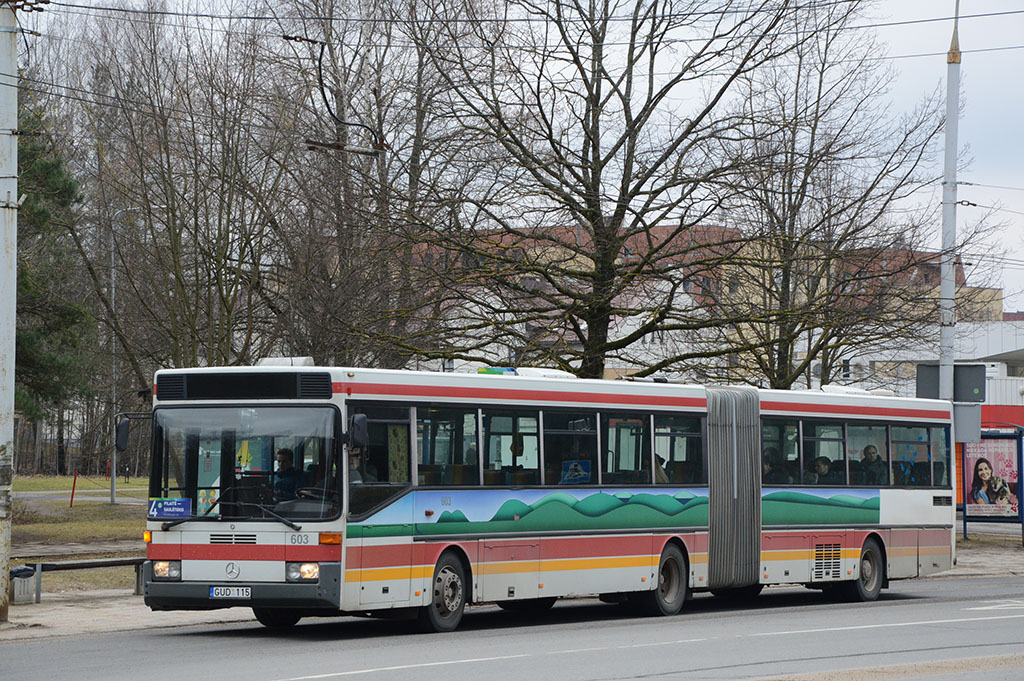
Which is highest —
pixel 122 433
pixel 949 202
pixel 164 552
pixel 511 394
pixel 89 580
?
pixel 949 202

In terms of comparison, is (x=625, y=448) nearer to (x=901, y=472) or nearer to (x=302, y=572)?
(x=302, y=572)

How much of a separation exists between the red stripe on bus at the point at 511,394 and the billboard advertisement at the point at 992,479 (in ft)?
55.0

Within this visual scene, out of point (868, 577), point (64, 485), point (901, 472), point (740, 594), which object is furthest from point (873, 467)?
point (64, 485)

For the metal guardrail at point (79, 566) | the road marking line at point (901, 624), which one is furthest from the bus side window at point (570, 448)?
the metal guardrail at point (79, 566)

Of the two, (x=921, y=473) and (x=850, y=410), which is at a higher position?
(x=850, y=410)

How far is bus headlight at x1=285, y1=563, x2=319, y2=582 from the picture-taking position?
1426 centimetres

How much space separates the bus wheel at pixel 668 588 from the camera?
1877 centimetres

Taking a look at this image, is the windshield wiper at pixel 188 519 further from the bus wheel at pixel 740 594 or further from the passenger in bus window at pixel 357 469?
the bus wheel at pixel 740 594

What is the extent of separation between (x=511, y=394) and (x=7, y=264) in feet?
19.2

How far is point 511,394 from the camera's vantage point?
55.3ft

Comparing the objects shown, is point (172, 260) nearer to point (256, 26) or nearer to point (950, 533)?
point (256, 26)

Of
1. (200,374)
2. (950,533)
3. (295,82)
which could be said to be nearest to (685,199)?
(950,533)

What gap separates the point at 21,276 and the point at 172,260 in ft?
11.6

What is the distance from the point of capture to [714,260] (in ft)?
81.1
